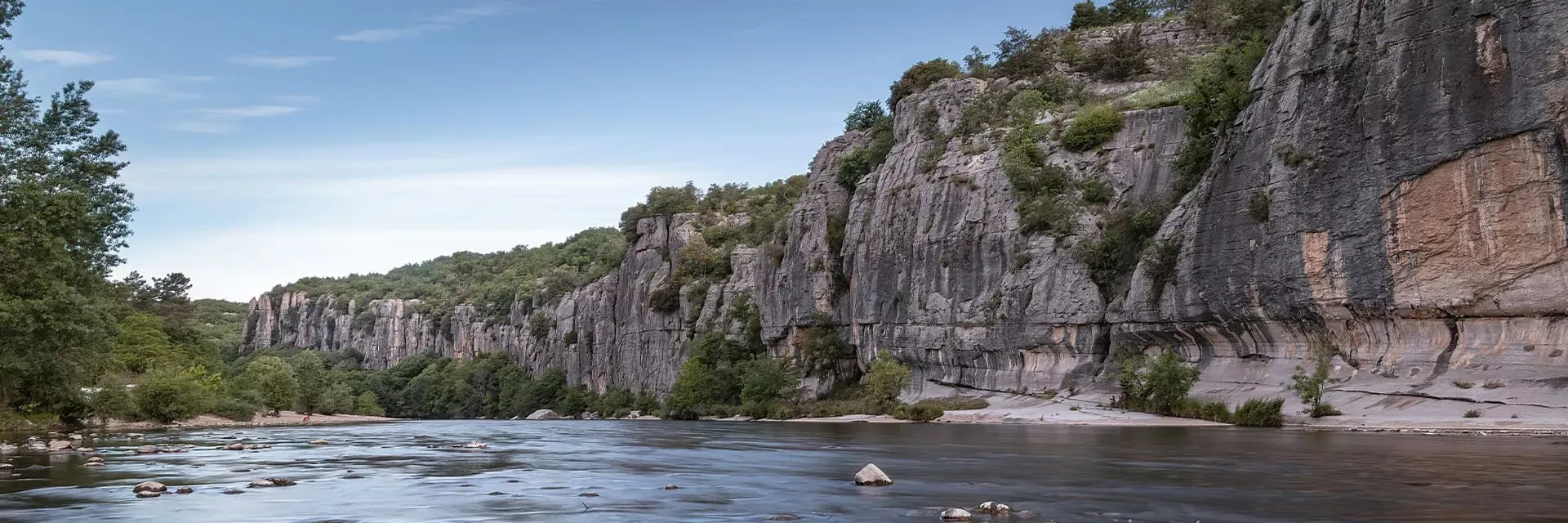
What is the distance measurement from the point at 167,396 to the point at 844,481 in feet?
180

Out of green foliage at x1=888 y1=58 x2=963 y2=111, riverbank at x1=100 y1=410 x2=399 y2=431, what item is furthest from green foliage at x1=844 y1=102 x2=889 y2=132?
riverbank at x1=100 y1=410 x2=399 y2=431

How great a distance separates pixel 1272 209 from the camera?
47.9 meters

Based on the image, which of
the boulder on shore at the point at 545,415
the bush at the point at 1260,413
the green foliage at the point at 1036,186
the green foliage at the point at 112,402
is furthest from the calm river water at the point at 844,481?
the boulder on shore at the point at 545,415

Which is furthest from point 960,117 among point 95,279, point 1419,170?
point 95,279

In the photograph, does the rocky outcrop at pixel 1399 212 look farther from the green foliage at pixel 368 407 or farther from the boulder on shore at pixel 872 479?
the green foliage at pixel 368 407

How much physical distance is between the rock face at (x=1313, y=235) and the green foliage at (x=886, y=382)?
210cm

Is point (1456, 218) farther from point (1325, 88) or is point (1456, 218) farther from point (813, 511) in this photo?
point (813, 511)

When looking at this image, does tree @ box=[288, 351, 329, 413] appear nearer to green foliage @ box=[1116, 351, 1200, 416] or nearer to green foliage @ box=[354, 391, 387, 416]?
green foliage @ box=[354, 391, 387, 416]

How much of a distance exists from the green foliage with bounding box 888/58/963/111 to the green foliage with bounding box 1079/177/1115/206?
27.7 m

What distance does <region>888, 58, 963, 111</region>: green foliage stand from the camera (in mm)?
95562

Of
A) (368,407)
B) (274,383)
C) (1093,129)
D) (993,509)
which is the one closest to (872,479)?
(993,509)

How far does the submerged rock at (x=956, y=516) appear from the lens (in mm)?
15398

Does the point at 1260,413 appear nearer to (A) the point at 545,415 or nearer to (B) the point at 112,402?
(B) the point at 112,402

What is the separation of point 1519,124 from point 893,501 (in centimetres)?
3327
